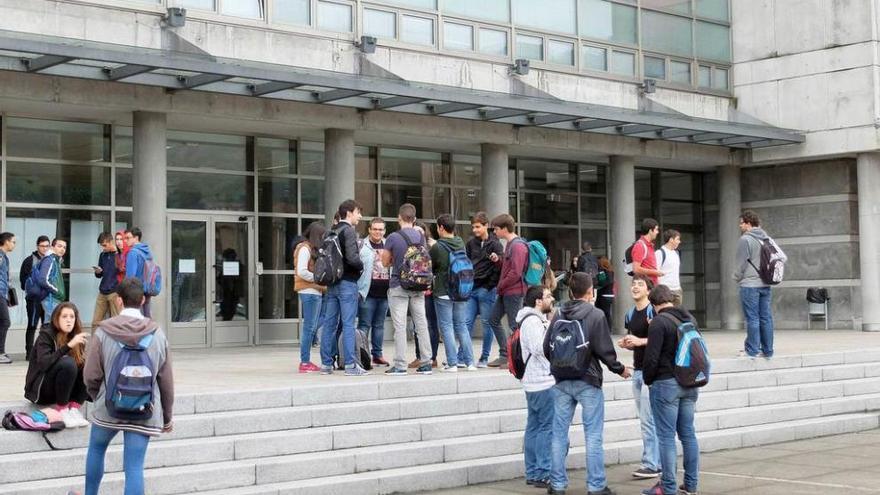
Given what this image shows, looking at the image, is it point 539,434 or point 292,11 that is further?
point 292,11

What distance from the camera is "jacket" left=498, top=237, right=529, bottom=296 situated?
44.1 feet

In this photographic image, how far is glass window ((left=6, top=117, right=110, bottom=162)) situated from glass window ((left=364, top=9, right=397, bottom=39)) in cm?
486

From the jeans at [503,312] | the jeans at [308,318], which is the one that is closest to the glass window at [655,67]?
the jeans at [503,312]

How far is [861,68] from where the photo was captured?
968 inches

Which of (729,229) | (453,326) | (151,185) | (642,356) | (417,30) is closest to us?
(642,356)

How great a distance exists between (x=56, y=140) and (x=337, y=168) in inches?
180

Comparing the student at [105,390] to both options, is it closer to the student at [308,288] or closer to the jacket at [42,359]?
the jacket at [42,359]

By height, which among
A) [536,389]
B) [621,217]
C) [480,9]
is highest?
[480,9]

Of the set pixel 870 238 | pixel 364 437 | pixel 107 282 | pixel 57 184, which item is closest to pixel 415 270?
pixel 364 437

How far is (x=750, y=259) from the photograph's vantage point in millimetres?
14648

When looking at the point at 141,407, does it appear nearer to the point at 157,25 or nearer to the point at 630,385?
the point at 630,385

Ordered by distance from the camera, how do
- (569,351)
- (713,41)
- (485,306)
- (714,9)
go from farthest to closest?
(714,9) → (713,41) → (485,306) → (569,351)

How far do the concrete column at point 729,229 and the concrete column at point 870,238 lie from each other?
9.57ft

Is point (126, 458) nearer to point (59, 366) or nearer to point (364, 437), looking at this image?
point (59, 366)
